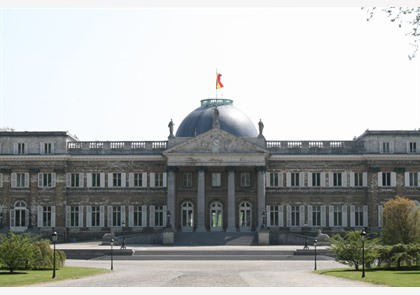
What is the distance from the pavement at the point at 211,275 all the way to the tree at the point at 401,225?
4.75 meters

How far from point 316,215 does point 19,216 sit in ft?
97.6

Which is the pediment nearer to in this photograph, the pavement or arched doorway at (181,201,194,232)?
arched doorway at (181,201,194,232)

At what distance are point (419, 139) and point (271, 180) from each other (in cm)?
1530

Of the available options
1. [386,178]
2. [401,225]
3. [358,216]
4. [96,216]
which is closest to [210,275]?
[401,225]

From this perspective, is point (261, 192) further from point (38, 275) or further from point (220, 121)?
point (38, 275)

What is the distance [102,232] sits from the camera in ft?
276

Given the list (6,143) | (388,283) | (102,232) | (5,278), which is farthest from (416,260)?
(6,143)

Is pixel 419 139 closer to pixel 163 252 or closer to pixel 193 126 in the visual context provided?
pixel 193 126

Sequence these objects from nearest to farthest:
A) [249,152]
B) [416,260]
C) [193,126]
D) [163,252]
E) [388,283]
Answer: [388,283] < [416,260] < [163,252] < [249,152] < [193,126]

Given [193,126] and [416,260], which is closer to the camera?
[416,260]

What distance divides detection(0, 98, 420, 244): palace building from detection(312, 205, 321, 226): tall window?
10 cm

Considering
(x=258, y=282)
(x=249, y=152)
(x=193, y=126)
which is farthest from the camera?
(x=193, y=126)

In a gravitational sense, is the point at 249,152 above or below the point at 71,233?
above

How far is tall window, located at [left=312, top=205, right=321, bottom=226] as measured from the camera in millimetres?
84125
